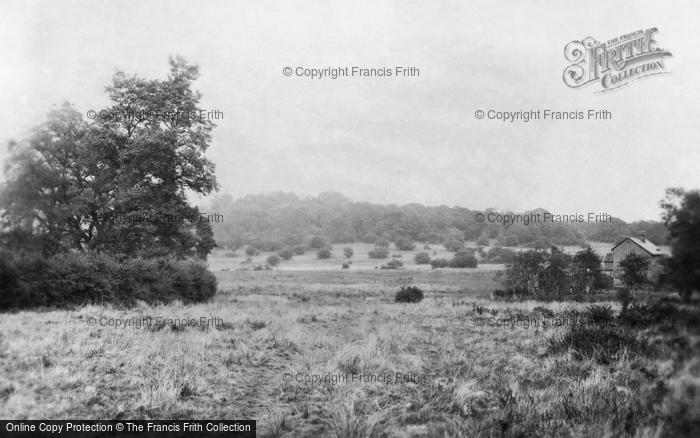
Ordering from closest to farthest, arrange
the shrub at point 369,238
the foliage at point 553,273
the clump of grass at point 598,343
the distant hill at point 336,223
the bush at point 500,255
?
the clump of grass at point 598,343 < the foliage at point 553,273 < the bush at point 500,255 < the distant hill at point 336,223 < the shrub at point 369,238

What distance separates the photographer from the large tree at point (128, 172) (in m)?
18.5

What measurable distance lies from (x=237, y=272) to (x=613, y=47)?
31578 millimetres

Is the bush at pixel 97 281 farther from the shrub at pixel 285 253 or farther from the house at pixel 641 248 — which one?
the house at pixel 641 248

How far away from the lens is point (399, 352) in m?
9.55

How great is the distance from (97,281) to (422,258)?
2844cm

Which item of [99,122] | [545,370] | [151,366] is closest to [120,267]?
[99,122]

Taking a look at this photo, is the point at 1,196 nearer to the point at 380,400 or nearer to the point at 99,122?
the point at 99,122

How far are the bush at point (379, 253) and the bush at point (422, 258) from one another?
277 centimetres

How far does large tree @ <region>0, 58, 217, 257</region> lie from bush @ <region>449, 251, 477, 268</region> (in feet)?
62.2

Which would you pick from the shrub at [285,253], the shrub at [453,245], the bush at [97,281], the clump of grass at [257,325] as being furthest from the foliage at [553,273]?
the shrub at [285,253]

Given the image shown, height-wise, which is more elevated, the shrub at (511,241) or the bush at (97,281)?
the shrub at (511,241)

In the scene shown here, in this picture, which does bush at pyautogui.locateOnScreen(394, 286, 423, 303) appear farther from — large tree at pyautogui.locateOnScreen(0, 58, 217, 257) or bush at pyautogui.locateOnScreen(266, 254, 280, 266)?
bush at pyautogui.locateOnScreen(266, 254, 280, 266)

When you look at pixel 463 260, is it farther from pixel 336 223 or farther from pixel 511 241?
pixel 336 223

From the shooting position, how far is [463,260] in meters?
34.6
